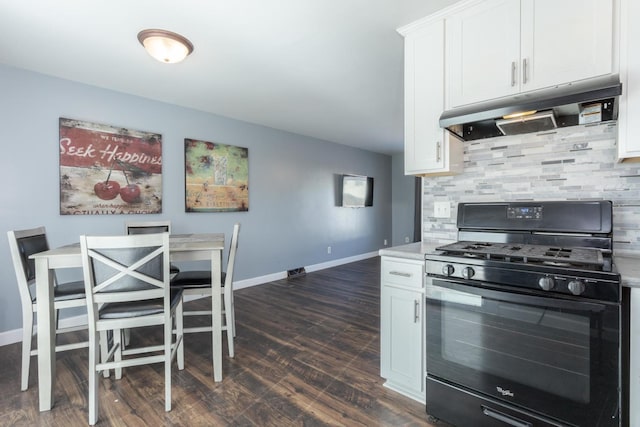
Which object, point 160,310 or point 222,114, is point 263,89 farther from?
point 160,310

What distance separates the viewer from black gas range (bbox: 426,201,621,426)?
1199 mm

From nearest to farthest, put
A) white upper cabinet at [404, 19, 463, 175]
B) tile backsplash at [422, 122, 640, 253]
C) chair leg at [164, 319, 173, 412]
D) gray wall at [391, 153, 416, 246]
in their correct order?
tile backsplash at [422, 122, 640, 253]
chair leg at [164, 319, 173, 412]
white upper cabinet at [404, 19, 463, 175]
gray wall at [391, 153, 416, 246]

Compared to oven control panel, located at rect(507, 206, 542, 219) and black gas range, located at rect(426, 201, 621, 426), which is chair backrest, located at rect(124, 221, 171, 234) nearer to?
black gas range, located at rect(426, 201, 621, 426)

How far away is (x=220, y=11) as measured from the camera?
194 centimetres

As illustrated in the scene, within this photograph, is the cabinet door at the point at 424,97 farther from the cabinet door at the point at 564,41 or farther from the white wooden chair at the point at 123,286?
the white wooden chair at the point at 123,286

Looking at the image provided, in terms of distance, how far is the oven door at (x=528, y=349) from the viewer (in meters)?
1.19

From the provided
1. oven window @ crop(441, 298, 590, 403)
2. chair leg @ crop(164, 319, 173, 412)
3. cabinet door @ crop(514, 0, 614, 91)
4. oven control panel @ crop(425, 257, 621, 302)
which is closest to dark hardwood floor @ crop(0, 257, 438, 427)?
chair leg @ crop(164, 319, 173, 412)

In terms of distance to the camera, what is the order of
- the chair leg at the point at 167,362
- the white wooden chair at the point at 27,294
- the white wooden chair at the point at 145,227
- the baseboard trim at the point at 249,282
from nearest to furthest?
the chair leg at the point at 167,362 < the white wooden chair at the point at 27,294 < the baseboard trim at the point at 249,282 < the white wooden chair at the point at 145,227

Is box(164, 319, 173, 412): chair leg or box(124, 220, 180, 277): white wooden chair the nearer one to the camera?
box(164, 319, 173, 412): chair leg

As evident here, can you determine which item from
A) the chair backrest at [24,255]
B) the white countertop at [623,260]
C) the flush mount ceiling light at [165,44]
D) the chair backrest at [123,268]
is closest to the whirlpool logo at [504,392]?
the white countertop at [623,260]

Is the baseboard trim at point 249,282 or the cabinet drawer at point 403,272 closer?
the cabinet drawer at point 403,272

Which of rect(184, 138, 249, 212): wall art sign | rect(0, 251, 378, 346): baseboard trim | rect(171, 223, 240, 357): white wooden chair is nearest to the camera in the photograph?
rect(171, 223, 240, 357): white wooden chair

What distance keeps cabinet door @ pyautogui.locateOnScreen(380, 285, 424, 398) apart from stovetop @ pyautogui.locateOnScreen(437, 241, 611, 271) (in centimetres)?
39

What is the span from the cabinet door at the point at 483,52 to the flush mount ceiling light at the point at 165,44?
1862mm
